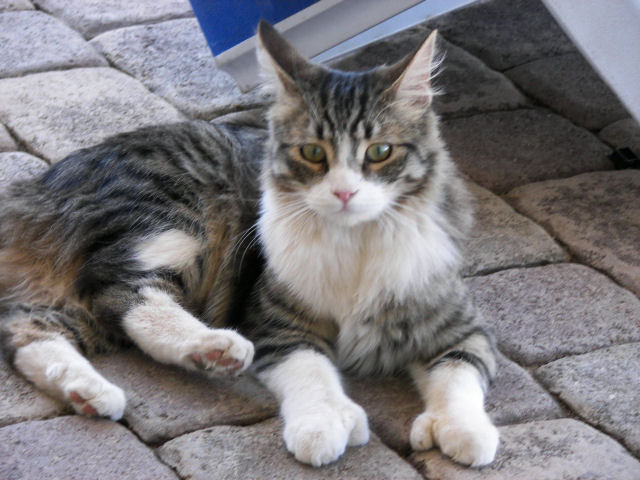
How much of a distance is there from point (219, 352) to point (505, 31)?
2.83 metres

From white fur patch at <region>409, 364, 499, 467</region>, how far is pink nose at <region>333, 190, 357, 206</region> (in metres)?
0.46

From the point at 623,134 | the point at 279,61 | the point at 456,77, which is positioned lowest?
the point at 623,134

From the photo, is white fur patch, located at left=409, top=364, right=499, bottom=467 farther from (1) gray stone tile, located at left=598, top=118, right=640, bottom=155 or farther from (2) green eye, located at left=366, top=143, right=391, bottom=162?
(1) gray stone tile, located at left=598, top=118, right=640, bottom=155

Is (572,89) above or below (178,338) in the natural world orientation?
below

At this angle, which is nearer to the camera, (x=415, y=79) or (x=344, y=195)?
(x=344, y=195)

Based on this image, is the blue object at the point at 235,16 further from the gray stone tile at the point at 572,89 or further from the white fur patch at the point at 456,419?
the white fur patch at the point at 456,419

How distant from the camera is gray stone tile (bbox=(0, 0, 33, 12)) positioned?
3.77 meters

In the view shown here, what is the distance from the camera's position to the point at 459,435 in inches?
63.3

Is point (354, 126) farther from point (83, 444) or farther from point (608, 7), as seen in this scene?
point (608, 7)

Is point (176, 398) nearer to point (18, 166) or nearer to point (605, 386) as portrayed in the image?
point (605, 386)

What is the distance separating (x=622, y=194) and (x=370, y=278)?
1.35 m

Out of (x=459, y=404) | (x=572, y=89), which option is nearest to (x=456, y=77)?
(x=572, y=89)

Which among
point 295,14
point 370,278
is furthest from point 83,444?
point 295,14

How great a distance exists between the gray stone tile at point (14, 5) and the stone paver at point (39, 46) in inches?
2.3
